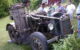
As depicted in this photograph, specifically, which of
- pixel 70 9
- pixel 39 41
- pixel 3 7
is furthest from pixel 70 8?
pixel 3 7

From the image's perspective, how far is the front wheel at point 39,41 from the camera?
4.06 m

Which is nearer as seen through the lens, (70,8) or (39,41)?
(39,41)

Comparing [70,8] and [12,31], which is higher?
[70,8]

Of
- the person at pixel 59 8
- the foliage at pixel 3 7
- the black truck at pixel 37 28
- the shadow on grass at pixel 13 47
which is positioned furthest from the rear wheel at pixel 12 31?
the foliage at pixel 3 7

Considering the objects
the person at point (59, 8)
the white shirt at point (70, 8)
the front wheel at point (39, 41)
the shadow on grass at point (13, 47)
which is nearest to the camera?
the front wheel at point (39, 41)

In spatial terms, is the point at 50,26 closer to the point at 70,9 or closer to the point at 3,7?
the point at 70,9

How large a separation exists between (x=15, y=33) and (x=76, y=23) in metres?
2.35

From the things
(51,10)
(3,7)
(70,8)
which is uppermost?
(70,8)

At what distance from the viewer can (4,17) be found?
9625 millimetres

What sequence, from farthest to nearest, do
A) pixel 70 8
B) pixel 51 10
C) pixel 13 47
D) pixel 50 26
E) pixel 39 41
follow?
pixel 13 47, pixel 51 10, pixel 50 26, pixel 70 8, pixel 39 41

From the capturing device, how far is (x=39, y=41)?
4.18m

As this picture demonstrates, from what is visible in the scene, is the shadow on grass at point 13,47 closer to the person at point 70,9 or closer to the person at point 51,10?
the person at point 51,10

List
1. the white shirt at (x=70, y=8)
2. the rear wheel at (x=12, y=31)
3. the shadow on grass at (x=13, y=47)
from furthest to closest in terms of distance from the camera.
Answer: the rear wheel at (x=12, y=31)
the shadow on grass at (x=13, y=47)
the white shirt at (x=70, y=8)

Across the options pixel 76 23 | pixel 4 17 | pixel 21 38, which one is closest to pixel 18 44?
pixel 21 38
